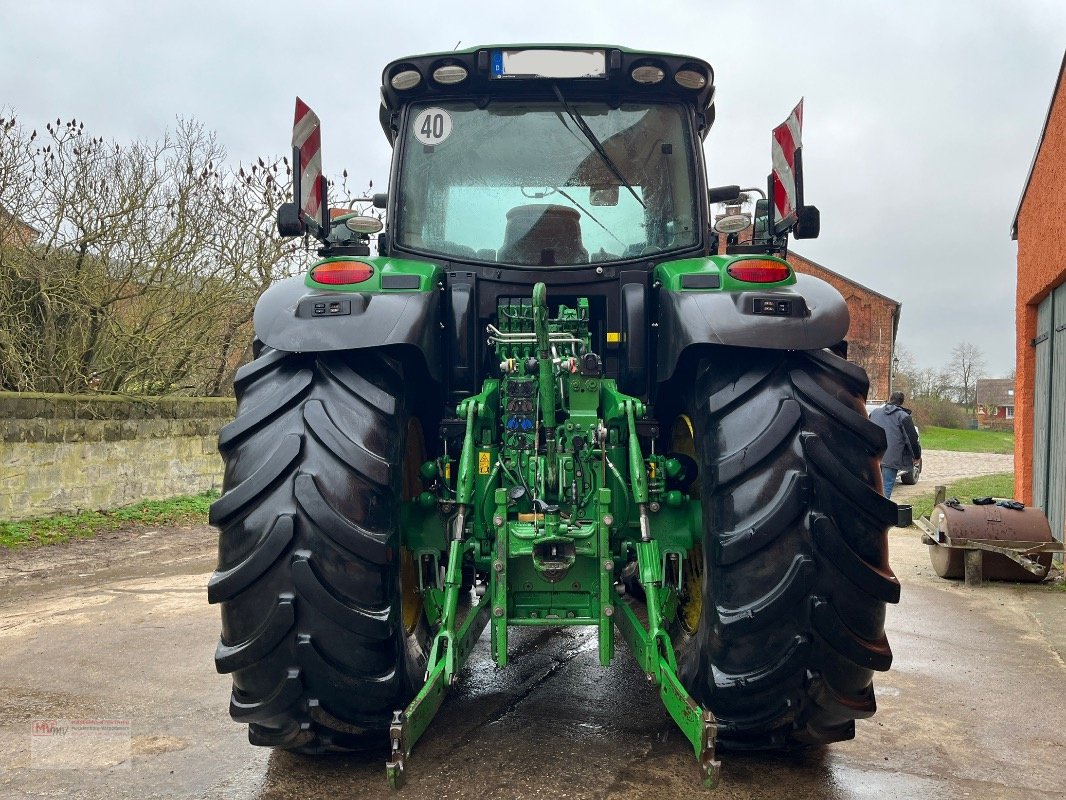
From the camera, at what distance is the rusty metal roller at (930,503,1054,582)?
22.0 ft

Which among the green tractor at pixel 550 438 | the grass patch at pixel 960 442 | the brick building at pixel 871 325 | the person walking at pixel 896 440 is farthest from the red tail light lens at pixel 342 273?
the brick building at pixel 871 325

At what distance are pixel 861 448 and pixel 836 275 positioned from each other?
42.7 metres

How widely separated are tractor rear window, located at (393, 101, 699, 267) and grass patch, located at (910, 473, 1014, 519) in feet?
29.3

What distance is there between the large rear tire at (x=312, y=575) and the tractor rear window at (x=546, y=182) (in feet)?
3.62

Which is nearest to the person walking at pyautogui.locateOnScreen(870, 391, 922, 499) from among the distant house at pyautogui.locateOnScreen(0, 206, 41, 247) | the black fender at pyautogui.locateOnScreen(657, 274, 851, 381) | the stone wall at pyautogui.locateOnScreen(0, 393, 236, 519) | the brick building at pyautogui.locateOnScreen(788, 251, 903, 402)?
the stone wall at pyautogui.locateOnScreen(0, 393, 236, 519)

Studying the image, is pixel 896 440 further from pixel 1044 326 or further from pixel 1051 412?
pixel 1051 412

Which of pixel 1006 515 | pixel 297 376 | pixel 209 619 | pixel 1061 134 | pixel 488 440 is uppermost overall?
pixel 1061 134

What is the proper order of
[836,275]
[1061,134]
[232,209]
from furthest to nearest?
[836,275] < [232,209] < [1061,134]

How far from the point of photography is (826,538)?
2.65 metres

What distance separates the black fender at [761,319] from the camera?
285 centimetres

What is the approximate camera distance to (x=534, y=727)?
11.2 feet

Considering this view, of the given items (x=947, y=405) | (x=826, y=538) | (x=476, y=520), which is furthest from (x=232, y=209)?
(x=947, y=405)

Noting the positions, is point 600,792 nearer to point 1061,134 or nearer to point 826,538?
point 826,538

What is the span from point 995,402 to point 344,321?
68.4 meters
